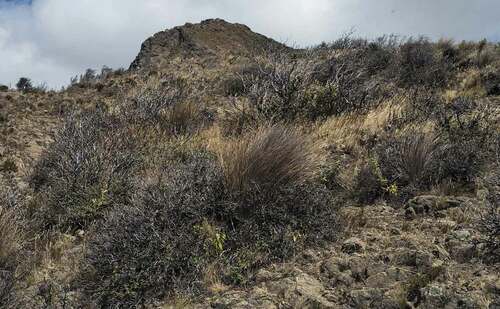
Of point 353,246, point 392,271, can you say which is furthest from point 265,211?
point 392,271

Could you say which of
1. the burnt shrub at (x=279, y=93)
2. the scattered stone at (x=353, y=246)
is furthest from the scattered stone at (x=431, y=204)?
the burnt shrub at (x=279, y=93)

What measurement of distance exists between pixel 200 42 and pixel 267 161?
62.3ft

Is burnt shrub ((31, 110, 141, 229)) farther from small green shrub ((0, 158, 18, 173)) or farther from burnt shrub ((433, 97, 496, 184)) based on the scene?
burnt shrub ((433, 97, 496, 184))

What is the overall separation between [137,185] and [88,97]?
8.33 metres

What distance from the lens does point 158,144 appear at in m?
7.24

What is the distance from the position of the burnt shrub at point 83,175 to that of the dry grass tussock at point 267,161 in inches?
53.6

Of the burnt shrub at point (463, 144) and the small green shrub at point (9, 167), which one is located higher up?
the burnt shrub at point (463, 144)

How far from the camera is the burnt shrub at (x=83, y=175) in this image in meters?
5.45

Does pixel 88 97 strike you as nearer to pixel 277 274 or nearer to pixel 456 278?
pixel 277 274

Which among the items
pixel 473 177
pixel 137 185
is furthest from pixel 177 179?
pixel 473 177

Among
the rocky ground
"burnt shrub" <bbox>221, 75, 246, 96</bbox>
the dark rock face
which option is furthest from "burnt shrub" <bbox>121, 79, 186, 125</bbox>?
the dark rock face

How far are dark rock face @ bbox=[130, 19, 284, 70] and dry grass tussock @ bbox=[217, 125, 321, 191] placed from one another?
15.6m

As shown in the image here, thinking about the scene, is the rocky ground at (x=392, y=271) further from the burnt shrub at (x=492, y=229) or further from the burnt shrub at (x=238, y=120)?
the burnt shrub at (x=238, y=120)

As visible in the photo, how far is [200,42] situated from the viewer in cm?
2300
